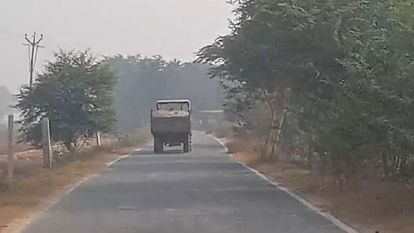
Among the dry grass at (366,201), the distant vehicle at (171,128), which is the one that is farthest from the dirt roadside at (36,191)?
the distant vehicle at (171,128)

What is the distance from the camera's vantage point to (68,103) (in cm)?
4662

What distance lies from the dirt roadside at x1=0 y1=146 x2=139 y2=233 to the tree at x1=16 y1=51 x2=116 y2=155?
615 centimetres

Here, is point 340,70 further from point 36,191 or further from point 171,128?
point 171,128

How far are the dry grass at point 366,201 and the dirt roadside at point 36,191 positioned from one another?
222 inches

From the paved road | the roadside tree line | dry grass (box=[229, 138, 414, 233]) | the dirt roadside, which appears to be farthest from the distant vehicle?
dry grass (box=[229, 138, 414, 233])

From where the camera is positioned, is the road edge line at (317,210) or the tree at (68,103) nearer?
the road edge line at (317,210)

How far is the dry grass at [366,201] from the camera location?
16142 millimetres

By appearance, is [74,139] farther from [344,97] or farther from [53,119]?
[344,97]

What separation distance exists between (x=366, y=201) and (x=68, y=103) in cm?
2923

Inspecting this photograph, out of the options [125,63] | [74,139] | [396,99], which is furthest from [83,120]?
[125,63]

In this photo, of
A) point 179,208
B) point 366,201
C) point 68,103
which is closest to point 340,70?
point 366,201

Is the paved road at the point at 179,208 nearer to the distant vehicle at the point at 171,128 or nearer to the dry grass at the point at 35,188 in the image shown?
the dry grass at the point at 35,188

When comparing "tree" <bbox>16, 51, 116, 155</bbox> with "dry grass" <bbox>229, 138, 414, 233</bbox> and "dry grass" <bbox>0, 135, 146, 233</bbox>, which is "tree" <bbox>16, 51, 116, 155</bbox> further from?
"dry grass" <bbox>229, 138, 414, 233</bbox>

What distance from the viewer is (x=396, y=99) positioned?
1695 centimetres
